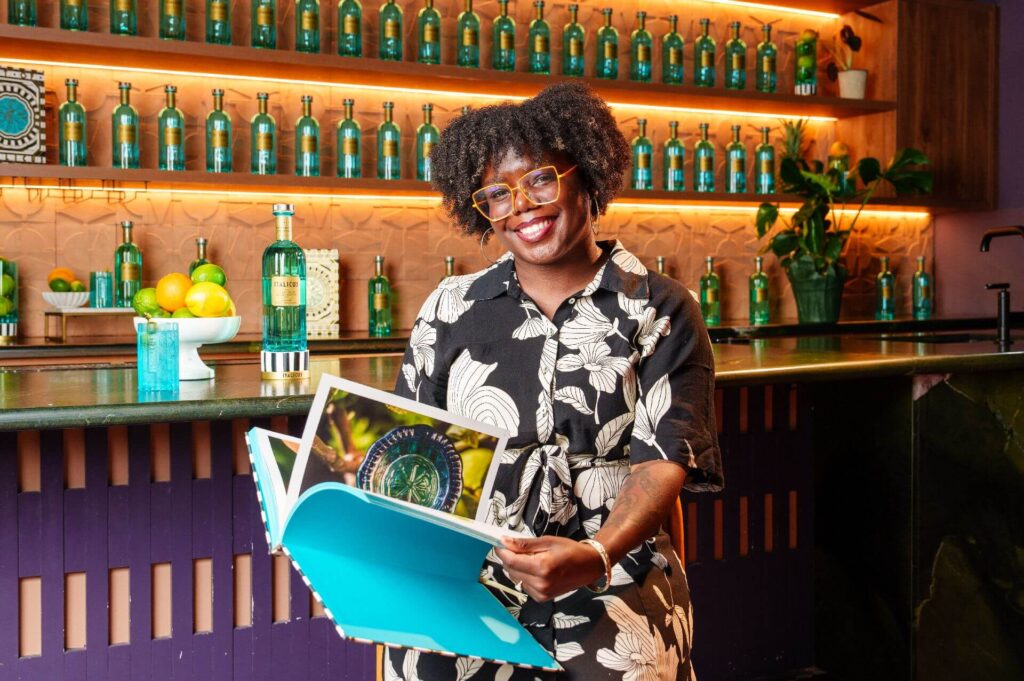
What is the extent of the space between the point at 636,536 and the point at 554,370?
23cm

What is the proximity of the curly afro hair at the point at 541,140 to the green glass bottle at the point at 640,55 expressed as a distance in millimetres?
2808

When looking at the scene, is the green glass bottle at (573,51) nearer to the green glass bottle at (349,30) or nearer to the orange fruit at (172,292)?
the green glass bottle at (349,30)

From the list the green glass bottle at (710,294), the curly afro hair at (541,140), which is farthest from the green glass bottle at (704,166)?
the curly afro hair at (541,140)

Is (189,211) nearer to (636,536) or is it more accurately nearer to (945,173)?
(636,536)

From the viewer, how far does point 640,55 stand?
4.04m

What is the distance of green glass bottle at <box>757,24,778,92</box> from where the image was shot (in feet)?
14.1

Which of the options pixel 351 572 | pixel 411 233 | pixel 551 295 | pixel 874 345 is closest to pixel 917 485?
pixel 874 345

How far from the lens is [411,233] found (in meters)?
3.86

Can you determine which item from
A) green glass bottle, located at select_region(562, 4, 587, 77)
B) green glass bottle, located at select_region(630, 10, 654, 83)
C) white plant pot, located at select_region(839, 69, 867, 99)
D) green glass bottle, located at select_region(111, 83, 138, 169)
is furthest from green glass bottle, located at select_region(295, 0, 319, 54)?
white plant pot, located at select_region(839, 69, 867, 99)

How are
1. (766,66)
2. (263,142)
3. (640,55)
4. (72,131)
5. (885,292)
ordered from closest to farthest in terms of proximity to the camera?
(72,131), (263,142), (640,55), (766,66), (885,292)

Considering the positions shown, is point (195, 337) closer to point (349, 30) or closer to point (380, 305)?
point (380, 305)

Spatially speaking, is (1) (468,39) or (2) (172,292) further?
(1) (468,39)

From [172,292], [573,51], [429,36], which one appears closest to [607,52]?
[573,51]

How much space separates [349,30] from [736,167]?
65.7 inches
